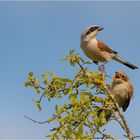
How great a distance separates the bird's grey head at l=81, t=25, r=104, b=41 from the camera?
13.9 m

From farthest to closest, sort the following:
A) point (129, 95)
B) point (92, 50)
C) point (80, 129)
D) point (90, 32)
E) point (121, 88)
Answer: point (90, 32), point (92, 50), point (129, 95), point (121, 88), point (80, 129)

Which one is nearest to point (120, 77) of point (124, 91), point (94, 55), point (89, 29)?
point (124, 91)

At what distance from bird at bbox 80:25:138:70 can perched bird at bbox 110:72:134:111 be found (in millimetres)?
2287

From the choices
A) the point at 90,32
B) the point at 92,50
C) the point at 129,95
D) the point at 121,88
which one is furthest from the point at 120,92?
the point at 90,32

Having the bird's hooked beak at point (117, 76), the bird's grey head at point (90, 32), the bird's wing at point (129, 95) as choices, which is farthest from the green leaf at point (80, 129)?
the bird's grey head at point (90, 32)

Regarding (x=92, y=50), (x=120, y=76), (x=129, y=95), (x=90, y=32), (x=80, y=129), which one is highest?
(x=90, y=32)

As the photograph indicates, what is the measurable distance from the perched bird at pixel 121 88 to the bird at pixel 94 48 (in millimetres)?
2287

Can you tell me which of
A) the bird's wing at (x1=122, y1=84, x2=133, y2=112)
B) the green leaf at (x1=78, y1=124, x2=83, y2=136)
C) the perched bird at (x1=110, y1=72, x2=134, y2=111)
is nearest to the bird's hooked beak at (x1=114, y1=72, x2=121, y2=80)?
the perched bird at (x1=110, y1=72, x2=134, y2=111)

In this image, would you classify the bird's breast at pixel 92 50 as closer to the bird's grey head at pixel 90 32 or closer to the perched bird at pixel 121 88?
the bird's grey head at pixel 90 32

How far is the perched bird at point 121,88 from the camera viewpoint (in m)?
10.8

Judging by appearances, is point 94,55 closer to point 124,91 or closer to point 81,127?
point 124,91

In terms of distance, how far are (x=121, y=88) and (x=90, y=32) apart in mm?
3946

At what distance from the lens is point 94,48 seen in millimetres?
13648

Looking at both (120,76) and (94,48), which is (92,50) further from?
(120,76)
